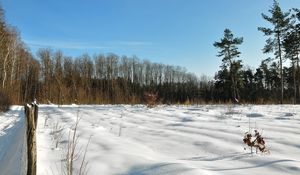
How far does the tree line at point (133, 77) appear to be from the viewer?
19875 mm

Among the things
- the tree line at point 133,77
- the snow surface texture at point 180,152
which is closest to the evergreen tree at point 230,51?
the tree line at point 133,77

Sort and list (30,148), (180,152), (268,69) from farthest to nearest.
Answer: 1. (268,69)
2. (180,152)
3. (30,148)

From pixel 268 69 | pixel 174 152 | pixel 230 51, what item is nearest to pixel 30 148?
pixel 174 152

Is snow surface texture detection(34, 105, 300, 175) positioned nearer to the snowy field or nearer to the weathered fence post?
the snowy field

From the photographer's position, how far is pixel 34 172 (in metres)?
3.31

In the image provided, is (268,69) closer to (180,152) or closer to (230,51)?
(230,51)

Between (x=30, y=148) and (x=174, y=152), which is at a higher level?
(x=30, y=148)

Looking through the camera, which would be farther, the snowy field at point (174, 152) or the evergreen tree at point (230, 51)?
the evergreen tree at point (230, 51)

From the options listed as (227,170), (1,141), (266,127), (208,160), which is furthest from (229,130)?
(1,141)

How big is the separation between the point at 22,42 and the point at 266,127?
33.6 meters

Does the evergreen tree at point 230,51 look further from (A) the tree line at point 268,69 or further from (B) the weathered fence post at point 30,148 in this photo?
(B) the weathered fence post at point 30,148

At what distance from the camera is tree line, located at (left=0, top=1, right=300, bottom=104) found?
19.9 metres

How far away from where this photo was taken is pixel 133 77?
247 ft

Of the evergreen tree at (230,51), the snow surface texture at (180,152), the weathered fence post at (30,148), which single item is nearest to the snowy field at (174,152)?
the snow surface texture at (180,152)
